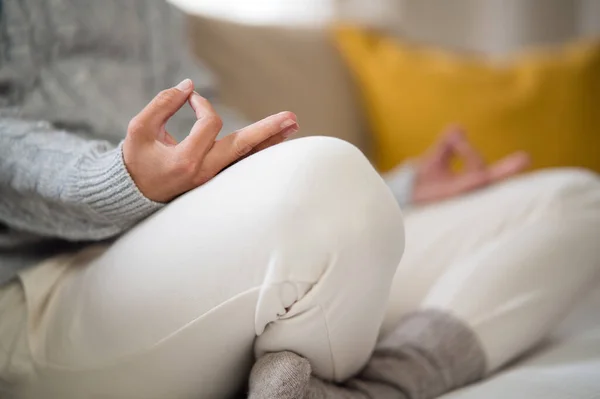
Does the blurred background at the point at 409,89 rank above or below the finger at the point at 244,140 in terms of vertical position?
below

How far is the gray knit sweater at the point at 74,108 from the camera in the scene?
1.64 ft

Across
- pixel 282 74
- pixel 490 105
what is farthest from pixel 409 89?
pixel 282 74

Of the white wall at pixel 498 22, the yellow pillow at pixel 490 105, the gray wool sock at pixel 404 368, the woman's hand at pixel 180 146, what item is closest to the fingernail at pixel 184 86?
the woman's hand at pixel 180 146

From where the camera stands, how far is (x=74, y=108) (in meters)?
0.67

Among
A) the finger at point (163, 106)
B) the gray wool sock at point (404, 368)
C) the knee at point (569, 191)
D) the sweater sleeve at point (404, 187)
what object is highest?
the finger at point (163, 106)

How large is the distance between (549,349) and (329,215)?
14.4 inches

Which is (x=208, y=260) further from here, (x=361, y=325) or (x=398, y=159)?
(x=398, y=159)

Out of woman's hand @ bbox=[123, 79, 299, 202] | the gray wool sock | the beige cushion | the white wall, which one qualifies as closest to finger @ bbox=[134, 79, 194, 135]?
woman's hand @ bbox=[123, 79, 299, 202]

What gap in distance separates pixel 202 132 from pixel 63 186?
14 cm

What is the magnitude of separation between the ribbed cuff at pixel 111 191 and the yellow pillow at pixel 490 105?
0.82 metres

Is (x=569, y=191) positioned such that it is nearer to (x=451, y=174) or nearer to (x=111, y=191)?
(x=451, y=174)

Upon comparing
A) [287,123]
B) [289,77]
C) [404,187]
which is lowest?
[404,187]

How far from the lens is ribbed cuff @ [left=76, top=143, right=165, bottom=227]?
0.46 meters

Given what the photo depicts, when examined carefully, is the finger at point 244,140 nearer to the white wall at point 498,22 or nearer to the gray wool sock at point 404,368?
the gray wool sock at point 404,368
